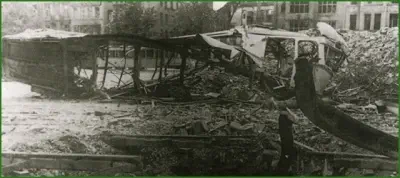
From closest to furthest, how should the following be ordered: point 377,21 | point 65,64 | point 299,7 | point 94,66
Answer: point 299,7 → point 377,21 → point 94,66 → point 65,64

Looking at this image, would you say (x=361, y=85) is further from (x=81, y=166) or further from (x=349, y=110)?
(x=81, y=166)

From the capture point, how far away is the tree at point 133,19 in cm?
383

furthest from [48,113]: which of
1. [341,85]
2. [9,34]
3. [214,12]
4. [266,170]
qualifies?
[341,85]

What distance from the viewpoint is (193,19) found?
3949 millimetres

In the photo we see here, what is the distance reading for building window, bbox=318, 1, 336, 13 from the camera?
12.8ft

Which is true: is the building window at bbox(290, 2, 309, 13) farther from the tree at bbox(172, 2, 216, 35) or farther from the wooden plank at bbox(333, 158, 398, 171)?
the wooden plank at bbox(333, 158, 398, 171)

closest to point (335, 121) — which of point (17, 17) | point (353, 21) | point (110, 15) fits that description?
point (353, 21)

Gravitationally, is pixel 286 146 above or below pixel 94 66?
below

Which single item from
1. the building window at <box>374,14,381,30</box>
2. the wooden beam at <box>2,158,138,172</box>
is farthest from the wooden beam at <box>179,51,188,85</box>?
the building window at <box>374,14,381,30</box>

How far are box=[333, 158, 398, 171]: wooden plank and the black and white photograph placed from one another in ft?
0.04

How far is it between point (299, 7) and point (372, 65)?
1406 mm

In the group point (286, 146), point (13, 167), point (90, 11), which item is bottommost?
point (13, 167)

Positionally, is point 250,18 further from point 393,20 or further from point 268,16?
point 393,20

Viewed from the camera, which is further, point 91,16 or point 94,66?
point 94,66
